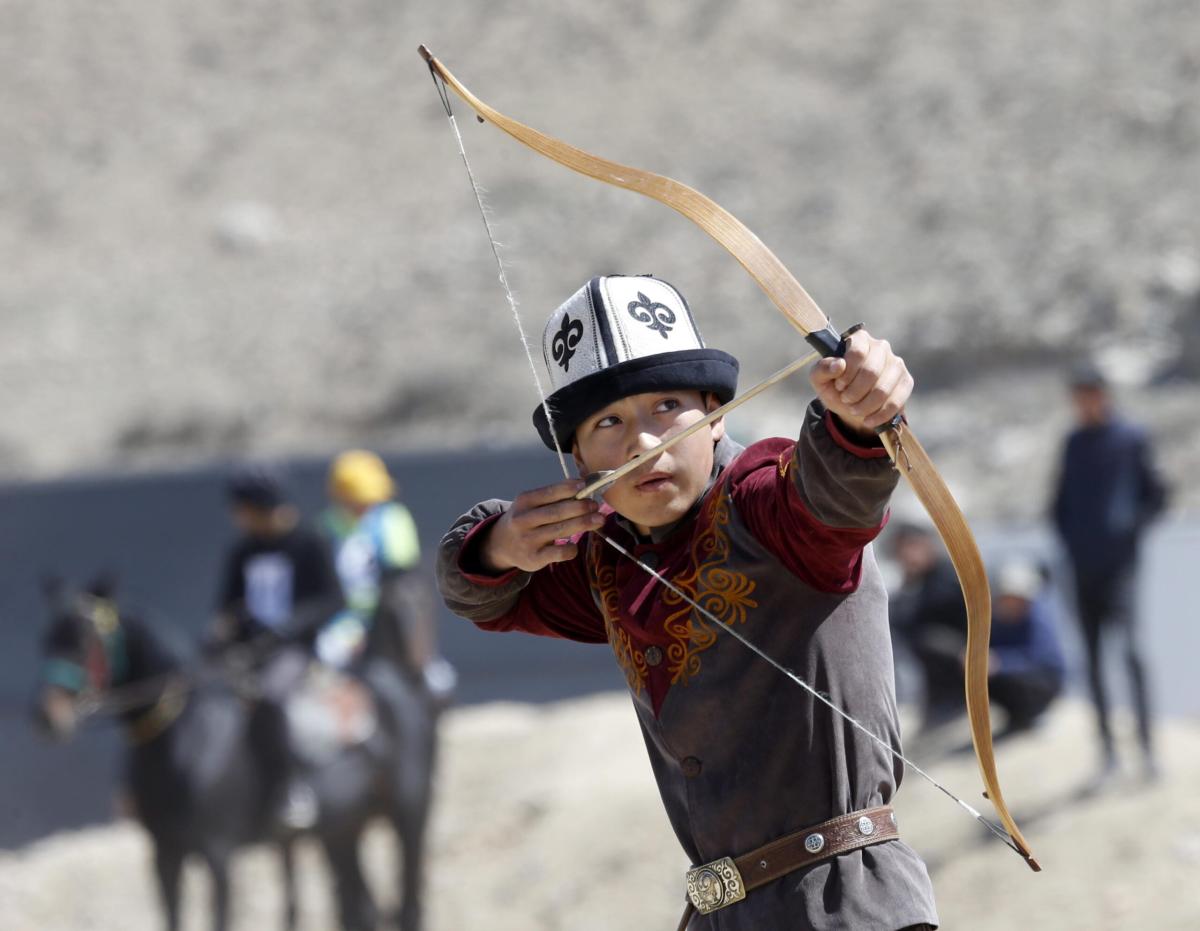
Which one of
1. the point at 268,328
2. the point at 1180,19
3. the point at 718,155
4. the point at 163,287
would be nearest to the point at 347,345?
the point at 268,328

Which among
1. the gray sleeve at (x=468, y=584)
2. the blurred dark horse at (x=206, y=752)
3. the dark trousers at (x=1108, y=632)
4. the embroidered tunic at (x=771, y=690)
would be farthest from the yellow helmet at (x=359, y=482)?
the embroidered tunic at (x=771, y=690)

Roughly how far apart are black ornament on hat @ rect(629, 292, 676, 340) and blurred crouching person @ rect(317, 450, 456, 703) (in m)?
6.11

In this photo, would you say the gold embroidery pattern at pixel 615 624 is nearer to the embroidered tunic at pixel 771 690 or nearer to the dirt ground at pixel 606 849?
the embroidered tunic at pixel 771 690

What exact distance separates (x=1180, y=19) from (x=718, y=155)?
6.84 metres

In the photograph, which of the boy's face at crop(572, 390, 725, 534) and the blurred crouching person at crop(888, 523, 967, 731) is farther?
the blurred crouching person at crop(888, 523, 967, 731)

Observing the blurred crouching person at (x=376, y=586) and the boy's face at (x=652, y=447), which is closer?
the boy's face at (x=652, y=447)

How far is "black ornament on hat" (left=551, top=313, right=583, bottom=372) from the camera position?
2441 mm

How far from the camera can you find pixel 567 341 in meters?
2.47

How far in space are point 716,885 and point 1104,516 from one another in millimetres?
5547

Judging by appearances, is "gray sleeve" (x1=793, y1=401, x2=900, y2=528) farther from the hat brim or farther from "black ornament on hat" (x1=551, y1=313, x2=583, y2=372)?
"black ornament on hat" (x1=551, y1=313, x2=583, y2=372)

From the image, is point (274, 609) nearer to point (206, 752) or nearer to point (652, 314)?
point (206, 752)

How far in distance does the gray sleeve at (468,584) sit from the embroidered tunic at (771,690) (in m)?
0.18

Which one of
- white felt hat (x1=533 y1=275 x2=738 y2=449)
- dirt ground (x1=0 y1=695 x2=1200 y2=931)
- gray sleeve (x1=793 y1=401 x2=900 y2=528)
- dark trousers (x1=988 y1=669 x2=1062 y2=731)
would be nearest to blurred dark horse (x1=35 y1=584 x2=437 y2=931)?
dirt ground (x1=0 y1=695 x2=1200 y2=931)

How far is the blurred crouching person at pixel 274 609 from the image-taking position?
8500 mm
